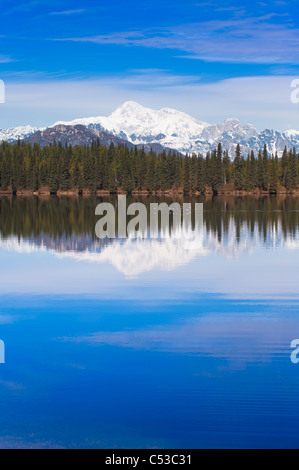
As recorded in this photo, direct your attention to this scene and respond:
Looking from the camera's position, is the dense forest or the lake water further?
the dense forest

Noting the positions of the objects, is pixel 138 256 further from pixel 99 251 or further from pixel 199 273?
pixel 199 273

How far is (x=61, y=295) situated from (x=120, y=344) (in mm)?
6036

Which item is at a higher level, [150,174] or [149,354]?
[150,174]

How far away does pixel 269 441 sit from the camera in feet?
28.2

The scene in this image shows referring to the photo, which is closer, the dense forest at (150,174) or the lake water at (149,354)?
the lake water at (149,354)

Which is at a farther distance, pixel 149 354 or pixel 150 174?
pixel 150 174

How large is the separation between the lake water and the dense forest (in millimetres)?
130802

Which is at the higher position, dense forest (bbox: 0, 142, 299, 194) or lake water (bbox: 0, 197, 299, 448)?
dense forest (bbox: 0, 142, 299, 194)

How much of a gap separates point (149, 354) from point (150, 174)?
15187cm

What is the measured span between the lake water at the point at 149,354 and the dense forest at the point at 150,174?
429 feet

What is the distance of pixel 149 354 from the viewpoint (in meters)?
12.4

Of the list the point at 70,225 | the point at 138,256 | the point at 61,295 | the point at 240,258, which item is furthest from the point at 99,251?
the point at 70,225

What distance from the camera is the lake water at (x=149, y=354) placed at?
354 inches

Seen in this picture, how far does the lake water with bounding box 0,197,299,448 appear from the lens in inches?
354
